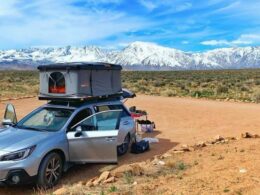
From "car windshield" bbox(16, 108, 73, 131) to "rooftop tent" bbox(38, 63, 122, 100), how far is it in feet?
1.06

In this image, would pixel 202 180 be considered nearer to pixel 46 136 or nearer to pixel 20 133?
pixel 46 136

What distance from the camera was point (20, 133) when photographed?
838cm

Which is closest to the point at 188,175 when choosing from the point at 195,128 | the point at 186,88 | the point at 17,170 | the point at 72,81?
the point at 17,170

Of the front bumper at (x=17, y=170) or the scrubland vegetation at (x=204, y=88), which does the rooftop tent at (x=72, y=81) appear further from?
the scrubland vegetation at (x=204, y=88)

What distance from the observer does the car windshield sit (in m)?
8.80

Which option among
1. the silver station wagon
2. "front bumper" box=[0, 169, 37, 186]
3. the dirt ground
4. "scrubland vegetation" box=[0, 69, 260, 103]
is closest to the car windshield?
the silver station wagon

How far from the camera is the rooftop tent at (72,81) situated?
9336 millimetres

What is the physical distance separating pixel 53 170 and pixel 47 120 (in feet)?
4.57

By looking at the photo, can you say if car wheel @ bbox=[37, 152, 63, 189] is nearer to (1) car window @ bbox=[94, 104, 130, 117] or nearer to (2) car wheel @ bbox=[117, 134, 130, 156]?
(1) car window @ bbox=[94, 104, 130, 117]

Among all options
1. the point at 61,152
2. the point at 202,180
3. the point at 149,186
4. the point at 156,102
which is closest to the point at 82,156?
the point at 61,152

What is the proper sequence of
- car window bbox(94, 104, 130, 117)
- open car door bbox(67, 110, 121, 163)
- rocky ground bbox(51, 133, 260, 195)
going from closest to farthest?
rocky ground bbox(51, 133, 260, 195) < open car door bbox(67, 110, 121, 163) < car window bbox(94, 104, 130, 117)

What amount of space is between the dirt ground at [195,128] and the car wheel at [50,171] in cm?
28

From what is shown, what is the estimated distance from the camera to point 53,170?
8.06 m

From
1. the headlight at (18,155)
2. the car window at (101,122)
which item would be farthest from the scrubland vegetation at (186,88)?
the headlight at (18,155)
